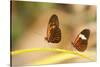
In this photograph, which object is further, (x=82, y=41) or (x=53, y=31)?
(x=82, y=41)

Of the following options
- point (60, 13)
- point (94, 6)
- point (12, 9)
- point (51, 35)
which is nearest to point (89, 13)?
point (94, 6)

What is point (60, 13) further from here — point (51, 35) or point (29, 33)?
point (29, 33)
